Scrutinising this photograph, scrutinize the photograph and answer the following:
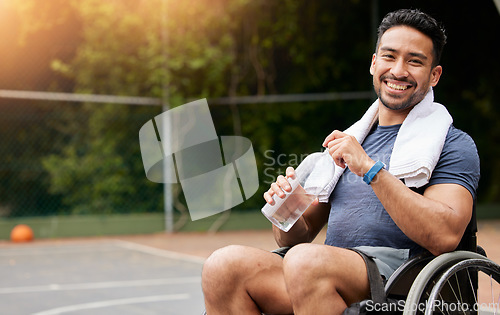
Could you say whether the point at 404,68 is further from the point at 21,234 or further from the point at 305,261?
the point at 21,234

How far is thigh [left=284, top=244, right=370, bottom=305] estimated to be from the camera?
79.0 inches

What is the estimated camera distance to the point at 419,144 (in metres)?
2.25

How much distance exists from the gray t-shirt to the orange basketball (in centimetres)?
833

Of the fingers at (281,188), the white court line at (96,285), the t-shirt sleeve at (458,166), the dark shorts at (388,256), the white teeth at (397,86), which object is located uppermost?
the white teeth at (397,86)

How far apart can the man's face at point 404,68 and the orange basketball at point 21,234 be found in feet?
27.9

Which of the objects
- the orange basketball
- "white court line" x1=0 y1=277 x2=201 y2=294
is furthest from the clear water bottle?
the orange basketball

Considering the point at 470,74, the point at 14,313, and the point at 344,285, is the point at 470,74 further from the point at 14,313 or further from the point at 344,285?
the point at 344,285

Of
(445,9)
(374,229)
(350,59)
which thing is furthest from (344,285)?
(445,9)

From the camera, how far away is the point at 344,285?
2035 millimetres

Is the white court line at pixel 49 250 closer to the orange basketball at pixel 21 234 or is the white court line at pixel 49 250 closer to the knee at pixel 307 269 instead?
the orange basketball at pixel 21 234

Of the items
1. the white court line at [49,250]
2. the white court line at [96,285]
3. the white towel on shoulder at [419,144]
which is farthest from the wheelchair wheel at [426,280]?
the white court line at [49,250]

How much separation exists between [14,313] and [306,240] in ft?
9.53

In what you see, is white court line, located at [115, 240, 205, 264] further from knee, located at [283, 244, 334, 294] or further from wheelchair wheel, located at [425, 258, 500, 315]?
knee, located at [283, 244, 334, 294]

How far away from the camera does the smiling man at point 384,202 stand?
2.05 m
